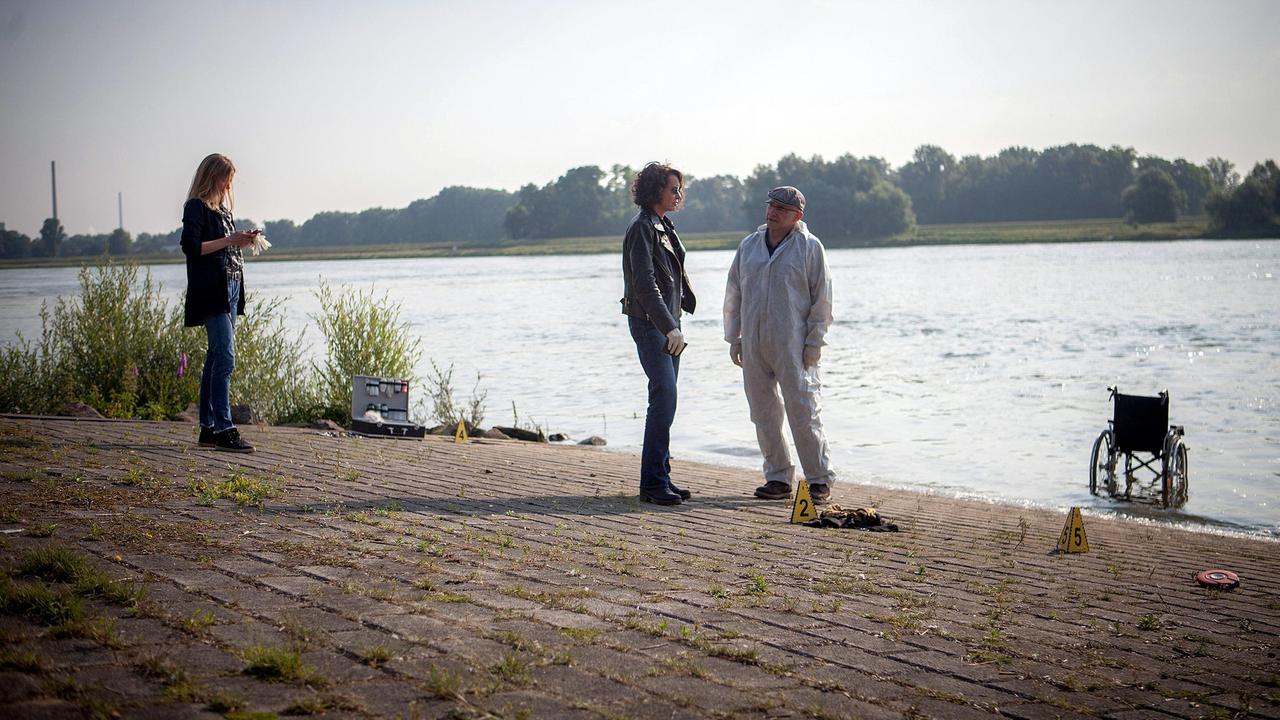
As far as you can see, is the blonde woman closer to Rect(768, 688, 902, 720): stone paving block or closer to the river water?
the river water

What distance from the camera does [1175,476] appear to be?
11305 millimetres

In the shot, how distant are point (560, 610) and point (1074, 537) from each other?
4153 mm

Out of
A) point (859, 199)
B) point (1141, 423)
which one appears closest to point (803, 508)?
point (1141, 423)

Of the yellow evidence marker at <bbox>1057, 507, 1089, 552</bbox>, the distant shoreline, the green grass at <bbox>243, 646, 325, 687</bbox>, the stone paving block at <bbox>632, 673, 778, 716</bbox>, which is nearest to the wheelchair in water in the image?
the yellow evidence marker at <bbox>1057, 507, 1089, 552</bbox>

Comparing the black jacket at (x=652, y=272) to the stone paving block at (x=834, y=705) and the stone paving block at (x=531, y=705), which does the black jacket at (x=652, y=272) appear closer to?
the stone paving block at (x=834, y=705)

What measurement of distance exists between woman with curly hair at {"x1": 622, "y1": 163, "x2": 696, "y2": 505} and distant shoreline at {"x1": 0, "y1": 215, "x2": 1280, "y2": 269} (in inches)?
4126

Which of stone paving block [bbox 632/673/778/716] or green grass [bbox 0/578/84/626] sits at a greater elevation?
green grass [bbox 0/578/84/626]

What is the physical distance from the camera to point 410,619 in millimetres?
4133

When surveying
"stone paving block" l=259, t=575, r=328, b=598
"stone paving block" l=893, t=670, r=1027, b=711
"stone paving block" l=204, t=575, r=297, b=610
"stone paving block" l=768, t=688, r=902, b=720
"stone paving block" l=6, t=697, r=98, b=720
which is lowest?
"stone paving block" l=893, t=670, r=1027, b=711

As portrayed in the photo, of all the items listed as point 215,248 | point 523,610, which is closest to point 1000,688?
point 523,610

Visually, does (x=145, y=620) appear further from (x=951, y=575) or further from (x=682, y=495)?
(x=682, y=495)

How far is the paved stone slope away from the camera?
3.47 m

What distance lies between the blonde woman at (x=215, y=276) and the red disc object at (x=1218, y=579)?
6.68m

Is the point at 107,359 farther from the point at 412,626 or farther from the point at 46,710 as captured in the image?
the point at 46,710
